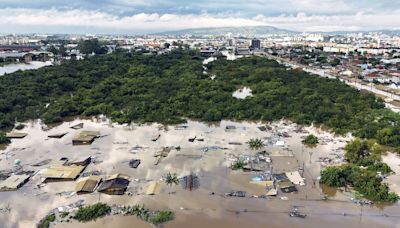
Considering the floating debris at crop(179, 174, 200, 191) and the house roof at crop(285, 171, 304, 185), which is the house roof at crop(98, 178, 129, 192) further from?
the house roof at crop(285, 171, 304, 185)

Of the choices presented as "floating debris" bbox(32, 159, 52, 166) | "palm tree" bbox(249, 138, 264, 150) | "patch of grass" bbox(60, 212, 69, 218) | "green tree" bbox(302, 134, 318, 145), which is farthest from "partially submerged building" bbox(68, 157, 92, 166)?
"green tree" bbox(302, 134, 318, 145)

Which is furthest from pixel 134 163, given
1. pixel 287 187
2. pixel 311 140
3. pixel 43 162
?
pixel 311 140

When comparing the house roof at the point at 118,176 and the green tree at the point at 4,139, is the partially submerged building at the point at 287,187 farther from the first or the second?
the green tree at the point at 4,139

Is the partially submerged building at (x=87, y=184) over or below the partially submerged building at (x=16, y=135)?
below

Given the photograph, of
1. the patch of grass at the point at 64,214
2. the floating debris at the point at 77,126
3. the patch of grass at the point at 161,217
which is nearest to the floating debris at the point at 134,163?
the patch of grass at the point at 64,214

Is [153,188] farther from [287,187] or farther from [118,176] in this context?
[287,187]

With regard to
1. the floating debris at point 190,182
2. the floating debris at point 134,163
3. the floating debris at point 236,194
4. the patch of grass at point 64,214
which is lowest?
the patch of grass at point 64,214
